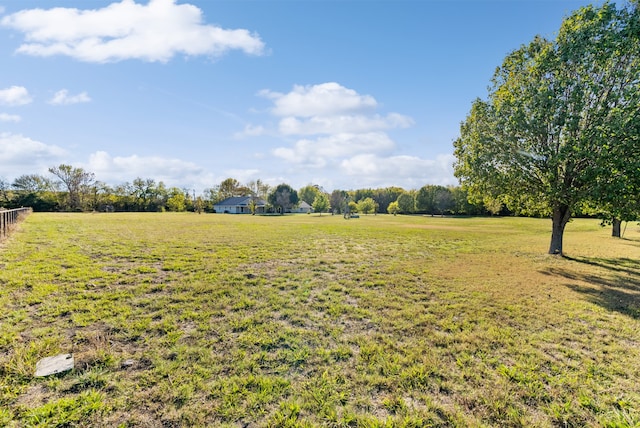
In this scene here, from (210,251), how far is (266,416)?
10.1m

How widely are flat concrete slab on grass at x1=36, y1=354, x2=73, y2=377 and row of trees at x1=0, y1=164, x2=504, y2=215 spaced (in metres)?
48.1

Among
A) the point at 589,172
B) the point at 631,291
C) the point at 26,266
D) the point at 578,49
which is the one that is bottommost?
the point at 631,291

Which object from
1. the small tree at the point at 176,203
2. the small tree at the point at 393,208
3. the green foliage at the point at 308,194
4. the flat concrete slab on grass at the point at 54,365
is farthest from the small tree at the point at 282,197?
the flat concrete slab on grass at the point at 54,365

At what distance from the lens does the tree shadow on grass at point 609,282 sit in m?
6.93

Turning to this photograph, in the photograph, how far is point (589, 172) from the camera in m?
9.40

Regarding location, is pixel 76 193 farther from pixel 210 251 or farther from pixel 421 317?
pixel 421 317

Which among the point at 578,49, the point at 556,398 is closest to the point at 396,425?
the point at 556,398

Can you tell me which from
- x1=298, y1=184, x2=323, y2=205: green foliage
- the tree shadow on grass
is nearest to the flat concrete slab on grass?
the tree shadow on grass

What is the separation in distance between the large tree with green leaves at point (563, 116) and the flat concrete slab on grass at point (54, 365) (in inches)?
548

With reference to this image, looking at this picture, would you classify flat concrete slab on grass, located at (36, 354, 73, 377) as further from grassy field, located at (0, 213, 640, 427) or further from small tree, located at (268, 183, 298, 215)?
small tree, located at (268, 183, 298, 215)

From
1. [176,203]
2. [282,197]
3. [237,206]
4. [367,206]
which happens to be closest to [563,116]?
[282,197]

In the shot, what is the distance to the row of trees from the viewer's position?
56375mm

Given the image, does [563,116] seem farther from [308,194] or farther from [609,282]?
[308,194]

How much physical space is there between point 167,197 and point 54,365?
80681 millimetres
